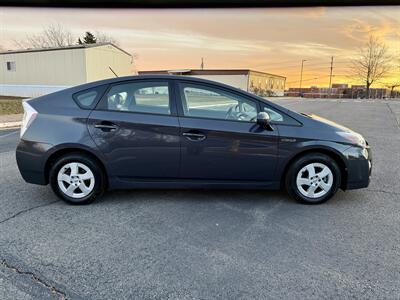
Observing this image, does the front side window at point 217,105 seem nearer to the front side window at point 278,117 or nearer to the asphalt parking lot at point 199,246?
the front side window at point 278,117

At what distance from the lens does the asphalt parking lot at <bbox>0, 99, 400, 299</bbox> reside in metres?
2.43

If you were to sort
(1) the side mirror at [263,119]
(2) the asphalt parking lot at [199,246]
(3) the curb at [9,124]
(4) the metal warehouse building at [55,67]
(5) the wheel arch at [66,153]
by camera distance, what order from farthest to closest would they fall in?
(4) the metal warehouse building at [55,67]
(3) the curb at [9,124]
(5) the wheel arch at [66,153]
(1) the side mirror at [263,119]
(2) the asphalt parking lot at [199,246]

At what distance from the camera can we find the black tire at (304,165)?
3900 mm

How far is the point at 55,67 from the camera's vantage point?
25.6m

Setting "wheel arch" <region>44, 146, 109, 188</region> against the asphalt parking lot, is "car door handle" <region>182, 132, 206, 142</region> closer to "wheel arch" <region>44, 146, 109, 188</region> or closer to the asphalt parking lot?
the asphalt parking lot

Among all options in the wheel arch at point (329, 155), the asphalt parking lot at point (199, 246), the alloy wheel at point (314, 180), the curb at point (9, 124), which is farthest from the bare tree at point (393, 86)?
the alloy wheel at point (314, 180)

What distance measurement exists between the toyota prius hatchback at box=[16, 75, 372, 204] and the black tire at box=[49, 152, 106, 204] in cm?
1

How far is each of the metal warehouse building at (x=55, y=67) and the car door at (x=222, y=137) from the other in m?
20.7

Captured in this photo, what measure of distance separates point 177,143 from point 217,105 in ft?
2.20

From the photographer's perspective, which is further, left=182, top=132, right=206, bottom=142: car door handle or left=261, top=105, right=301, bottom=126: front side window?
left=261, top=105, right=301, bottom=126: front side window

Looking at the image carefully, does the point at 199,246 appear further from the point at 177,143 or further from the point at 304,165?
the point at 304,165

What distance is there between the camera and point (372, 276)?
8.48 feet

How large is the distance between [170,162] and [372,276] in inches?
91.0

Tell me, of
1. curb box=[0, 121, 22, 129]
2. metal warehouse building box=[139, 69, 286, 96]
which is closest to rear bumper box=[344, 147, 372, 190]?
curb box=[0, 121, 22, 129]
